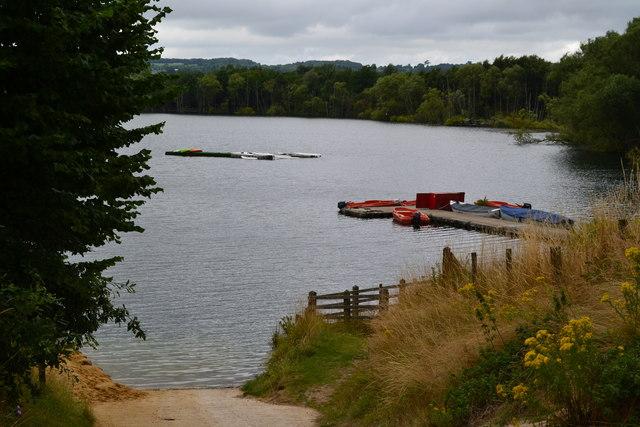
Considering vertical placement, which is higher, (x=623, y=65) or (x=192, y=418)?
(x=623, y=65)

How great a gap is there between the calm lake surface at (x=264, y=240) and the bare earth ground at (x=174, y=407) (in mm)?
3280

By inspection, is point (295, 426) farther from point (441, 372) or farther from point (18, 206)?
point (18, 206)

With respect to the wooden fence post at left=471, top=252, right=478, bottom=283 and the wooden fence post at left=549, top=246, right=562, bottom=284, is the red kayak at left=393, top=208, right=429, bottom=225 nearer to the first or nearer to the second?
the wooden fence post at left=471, top=252, right=478, bottom=283

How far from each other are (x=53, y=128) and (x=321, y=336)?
996cm

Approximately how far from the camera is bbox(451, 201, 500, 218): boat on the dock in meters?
59.3

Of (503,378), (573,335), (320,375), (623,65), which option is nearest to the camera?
(573,335)

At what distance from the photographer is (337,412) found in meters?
14.0

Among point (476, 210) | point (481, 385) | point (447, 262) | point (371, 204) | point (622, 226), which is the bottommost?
point (371, 204)

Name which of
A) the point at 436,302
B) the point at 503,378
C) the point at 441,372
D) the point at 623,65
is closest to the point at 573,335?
the point at 503,378

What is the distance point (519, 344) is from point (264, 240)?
4006cm

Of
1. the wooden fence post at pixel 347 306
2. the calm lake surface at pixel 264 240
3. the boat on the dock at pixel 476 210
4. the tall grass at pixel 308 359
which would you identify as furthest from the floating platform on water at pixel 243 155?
the tall grass at pixel 308 359

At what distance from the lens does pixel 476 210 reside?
60875 millimetres

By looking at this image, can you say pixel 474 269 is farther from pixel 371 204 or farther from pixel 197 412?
pixel 371 204

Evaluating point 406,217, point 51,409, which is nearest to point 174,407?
point 51,409
